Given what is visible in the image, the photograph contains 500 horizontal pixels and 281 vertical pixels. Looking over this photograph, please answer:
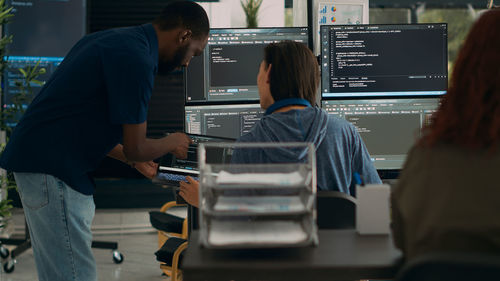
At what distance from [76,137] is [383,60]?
1531 mm

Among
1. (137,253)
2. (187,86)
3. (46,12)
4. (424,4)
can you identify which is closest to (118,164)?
(137,253)

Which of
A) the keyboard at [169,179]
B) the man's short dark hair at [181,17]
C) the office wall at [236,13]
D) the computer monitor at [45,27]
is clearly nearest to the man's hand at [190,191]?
the keyboard at [169,179]

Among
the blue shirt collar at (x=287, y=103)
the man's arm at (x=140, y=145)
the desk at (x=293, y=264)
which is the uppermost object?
the blue shirt collar at (x=287, y=103)

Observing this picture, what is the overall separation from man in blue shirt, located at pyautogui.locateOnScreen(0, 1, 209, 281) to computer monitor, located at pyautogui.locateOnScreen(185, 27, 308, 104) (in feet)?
2.52

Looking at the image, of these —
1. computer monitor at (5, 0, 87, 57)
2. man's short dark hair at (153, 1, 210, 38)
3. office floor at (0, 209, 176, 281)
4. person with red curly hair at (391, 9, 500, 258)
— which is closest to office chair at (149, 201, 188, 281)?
office floor at (0, 209, 176, 281)

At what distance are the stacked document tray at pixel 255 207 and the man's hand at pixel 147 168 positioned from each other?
1.03 m

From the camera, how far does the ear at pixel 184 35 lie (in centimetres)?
190

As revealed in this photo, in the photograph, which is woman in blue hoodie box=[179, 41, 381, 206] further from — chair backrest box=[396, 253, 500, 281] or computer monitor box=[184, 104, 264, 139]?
chair backrest box=[396, 253, 500, 281]

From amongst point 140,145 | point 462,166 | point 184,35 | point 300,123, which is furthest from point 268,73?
point 462,166

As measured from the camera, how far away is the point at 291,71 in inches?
70.6

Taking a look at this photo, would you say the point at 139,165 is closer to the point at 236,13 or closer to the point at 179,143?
the point at 179,143

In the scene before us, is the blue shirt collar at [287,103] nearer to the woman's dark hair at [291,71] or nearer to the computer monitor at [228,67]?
the woman's dark hair at [291,71]

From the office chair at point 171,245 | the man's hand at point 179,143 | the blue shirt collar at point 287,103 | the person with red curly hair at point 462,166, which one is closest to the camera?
the person with red curly hair at point 462,166

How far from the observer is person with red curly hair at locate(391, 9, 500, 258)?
3.02 feet
